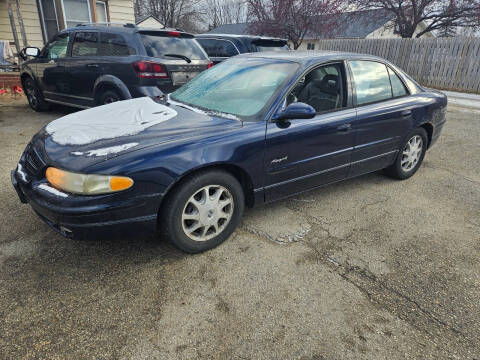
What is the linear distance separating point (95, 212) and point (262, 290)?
122cm

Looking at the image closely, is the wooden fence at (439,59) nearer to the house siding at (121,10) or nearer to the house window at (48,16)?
the house siding at (121,10)

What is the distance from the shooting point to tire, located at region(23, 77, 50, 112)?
7069 mm

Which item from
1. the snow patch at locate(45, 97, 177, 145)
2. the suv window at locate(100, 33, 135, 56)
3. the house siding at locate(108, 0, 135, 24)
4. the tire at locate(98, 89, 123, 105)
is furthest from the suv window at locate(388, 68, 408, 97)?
the house siding at locate(108, 0, 135, 24)

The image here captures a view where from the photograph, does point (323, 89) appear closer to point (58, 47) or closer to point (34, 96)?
point (58, 47)

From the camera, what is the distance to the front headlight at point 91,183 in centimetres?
212

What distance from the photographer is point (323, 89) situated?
10.8 feet

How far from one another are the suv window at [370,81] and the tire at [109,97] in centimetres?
360

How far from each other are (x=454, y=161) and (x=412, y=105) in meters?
1.88

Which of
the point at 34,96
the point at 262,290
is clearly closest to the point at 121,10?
the point at 34,96

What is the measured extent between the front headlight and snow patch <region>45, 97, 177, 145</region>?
13.8 inches

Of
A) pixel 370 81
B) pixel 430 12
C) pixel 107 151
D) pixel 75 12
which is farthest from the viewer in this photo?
pixel 430 12

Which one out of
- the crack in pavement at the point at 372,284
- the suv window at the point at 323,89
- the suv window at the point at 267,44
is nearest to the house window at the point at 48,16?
the suv window at the point at 267,44

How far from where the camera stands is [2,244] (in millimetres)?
2688

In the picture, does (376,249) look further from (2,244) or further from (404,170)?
(2,244)
